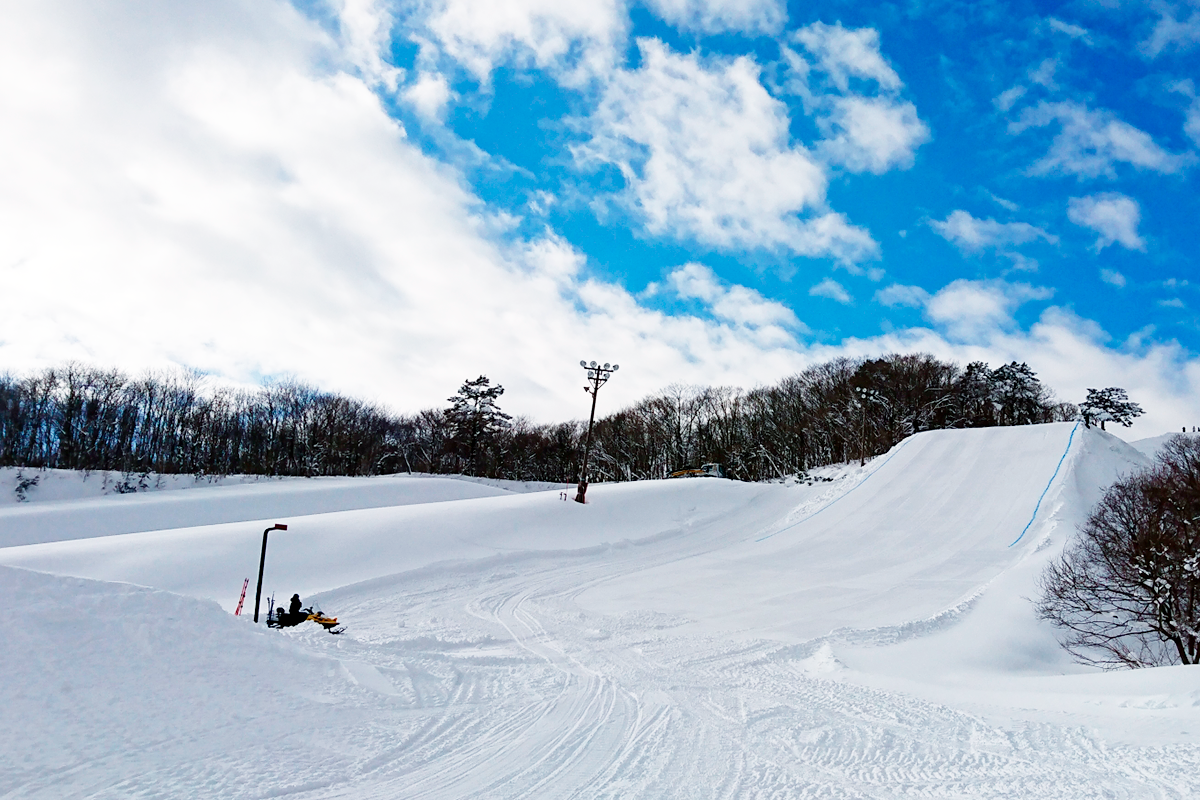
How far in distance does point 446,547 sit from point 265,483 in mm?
25545

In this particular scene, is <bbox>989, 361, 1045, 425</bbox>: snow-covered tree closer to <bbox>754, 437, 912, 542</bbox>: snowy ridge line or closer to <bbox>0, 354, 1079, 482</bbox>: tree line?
<bbox>0, 354, 1079, 482</bbox>: tree line

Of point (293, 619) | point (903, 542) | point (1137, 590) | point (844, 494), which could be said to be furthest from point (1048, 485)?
point (293, 619)

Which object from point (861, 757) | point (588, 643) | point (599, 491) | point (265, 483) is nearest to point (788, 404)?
point (599, 491)

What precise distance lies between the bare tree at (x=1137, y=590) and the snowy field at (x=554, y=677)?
95 centimetres

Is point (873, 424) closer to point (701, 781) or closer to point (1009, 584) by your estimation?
point (1009, 584)

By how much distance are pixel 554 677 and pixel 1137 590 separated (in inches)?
591

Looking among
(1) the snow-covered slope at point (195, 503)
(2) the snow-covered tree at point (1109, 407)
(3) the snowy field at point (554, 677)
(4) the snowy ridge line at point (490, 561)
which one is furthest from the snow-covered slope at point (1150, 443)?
(1) the snow-covered slope at point (195, 503)

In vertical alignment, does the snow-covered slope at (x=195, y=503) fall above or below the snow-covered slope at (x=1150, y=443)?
below

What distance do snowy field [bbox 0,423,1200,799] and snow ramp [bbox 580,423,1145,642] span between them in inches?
6.8

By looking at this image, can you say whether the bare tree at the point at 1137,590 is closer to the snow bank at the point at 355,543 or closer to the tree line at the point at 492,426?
the snow bank at the point at 355,543

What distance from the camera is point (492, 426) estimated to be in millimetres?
59781

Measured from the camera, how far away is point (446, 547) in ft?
60.4

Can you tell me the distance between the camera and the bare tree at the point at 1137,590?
45.8 feet

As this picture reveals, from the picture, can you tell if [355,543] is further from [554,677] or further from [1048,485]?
[1048,485]
